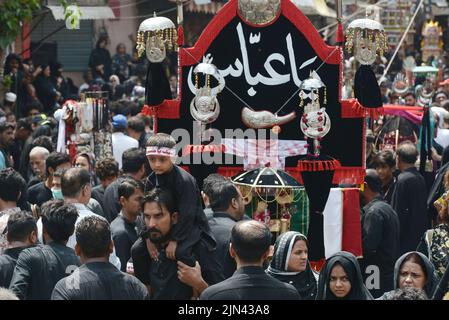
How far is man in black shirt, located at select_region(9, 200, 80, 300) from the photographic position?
21.6 feet

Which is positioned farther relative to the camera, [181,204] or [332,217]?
[332,217]

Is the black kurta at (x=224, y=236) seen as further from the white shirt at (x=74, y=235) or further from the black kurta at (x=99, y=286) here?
the black kurta at (x=99, y=286)

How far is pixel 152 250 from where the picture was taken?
22.7ft

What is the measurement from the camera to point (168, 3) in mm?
24031

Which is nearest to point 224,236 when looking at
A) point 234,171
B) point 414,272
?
point 414,272

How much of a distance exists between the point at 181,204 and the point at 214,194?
3.68 feet

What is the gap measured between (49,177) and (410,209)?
3.38 m

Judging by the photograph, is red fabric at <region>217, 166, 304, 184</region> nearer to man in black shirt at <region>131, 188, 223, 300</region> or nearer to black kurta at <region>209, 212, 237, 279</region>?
black kurta at <region>209, 212, 237, 279</region>

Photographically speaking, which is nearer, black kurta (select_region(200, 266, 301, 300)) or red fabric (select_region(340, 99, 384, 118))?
black kurta (select_region(200, 266, 301, 300))

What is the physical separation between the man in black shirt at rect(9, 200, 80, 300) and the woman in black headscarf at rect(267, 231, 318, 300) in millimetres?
1196

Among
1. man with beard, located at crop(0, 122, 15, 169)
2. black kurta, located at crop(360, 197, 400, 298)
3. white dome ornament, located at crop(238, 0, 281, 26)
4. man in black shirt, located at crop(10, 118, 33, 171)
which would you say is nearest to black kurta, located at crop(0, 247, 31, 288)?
black kurta, located at crop(360, 197, 400, 298)

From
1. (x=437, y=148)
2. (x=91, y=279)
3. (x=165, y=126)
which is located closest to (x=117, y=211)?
(x=165, y=126)

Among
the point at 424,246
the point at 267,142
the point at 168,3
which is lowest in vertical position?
the point at 424,246

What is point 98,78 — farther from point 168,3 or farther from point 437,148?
point 437,148
